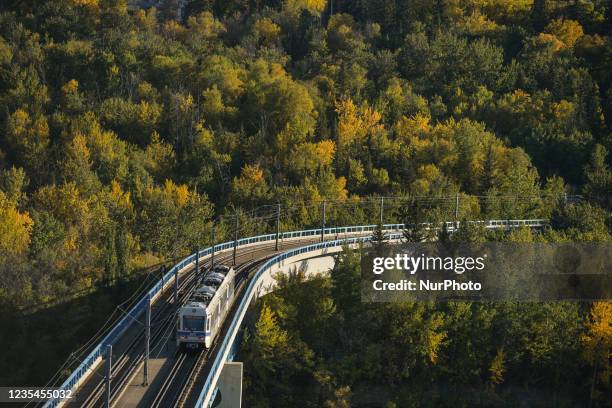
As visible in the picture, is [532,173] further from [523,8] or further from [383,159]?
[523,8]

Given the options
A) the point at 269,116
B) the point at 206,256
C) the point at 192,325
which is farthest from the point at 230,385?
the point at 269,116

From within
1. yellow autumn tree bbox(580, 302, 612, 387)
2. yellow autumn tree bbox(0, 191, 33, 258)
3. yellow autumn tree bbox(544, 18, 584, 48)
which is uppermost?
yellow autumn tree bbox(544, 18, 584, 48)

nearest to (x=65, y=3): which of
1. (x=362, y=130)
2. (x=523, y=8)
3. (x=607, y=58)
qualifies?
(x=362, y=130)

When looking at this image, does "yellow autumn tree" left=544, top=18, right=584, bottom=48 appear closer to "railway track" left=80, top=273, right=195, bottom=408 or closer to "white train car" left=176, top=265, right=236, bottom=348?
"railway track" left=80, top=273, right=195, bottom=408

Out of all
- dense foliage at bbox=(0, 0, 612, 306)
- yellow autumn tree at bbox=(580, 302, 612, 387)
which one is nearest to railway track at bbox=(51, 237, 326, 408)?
dense foliage at bbox=(0, 0, 612, 306)

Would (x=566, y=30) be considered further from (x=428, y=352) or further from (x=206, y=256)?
(x=206, y=256)

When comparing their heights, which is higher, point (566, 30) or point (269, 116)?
point (566, 30)

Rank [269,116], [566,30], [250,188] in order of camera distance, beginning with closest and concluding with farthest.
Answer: [250,188] → [269,116] → [566,30]
